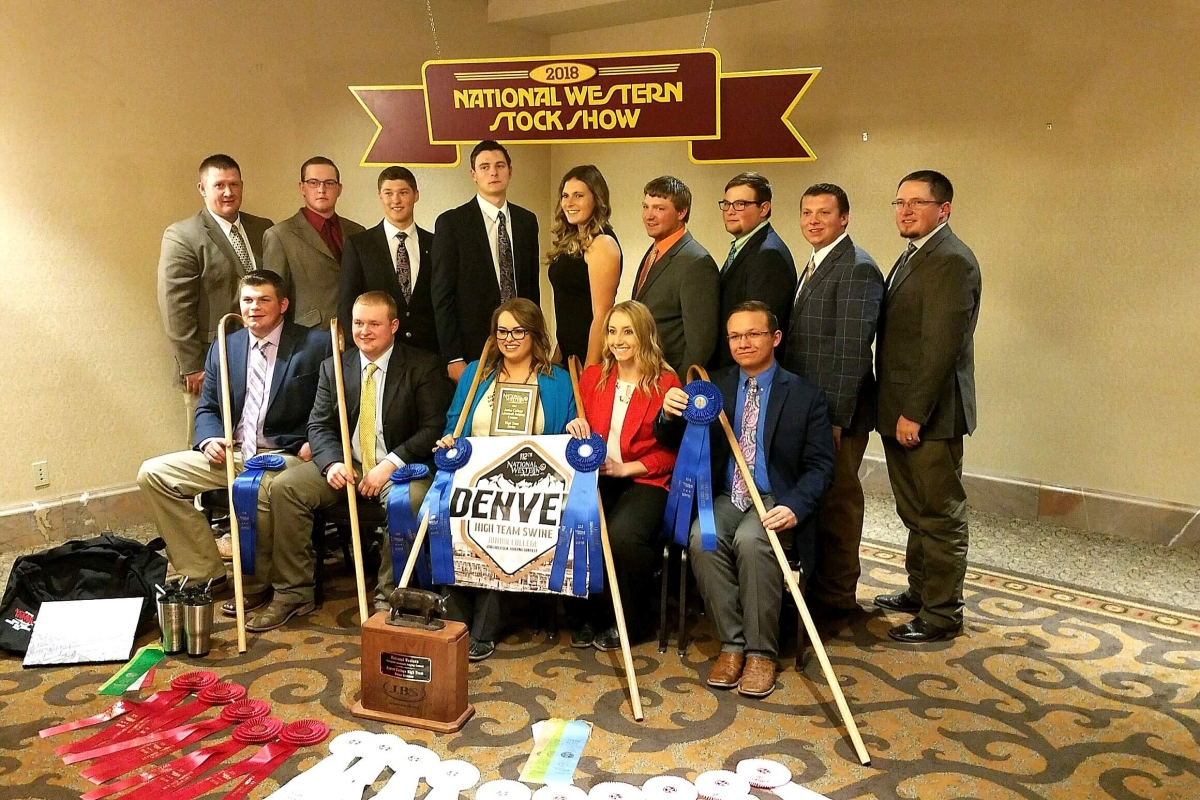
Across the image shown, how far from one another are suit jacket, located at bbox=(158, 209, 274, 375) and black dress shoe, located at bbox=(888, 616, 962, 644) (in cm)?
322

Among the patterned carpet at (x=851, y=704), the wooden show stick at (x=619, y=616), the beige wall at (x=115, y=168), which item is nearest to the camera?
the patterned carpet at (x=851, y=704)

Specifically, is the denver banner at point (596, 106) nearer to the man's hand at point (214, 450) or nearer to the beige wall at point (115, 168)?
the man's hand at point (214, 450)

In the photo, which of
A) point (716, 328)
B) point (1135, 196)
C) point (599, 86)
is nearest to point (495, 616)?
point (716, 328)

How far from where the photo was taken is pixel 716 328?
3.65 m

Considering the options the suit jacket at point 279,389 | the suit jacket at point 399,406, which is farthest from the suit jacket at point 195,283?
the suit jacket at point 399,406

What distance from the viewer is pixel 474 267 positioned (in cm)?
399

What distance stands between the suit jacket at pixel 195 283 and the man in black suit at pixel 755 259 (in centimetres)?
225

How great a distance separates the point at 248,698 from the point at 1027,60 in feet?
15.1

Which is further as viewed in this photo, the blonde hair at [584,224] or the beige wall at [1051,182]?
the beige wall at [1051,182]

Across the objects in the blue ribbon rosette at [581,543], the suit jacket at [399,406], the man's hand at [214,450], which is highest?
the suit jacket at [399,406]

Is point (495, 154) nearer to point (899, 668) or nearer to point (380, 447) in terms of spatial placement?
point (380, 447)

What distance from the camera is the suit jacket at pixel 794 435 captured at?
3.32 meters

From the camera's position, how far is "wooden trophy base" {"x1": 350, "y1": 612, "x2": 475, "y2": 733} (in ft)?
9.18

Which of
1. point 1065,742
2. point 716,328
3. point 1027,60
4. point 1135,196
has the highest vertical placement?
point 1027,60
